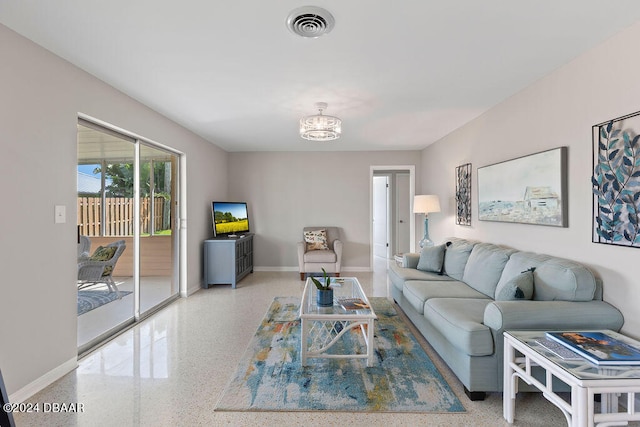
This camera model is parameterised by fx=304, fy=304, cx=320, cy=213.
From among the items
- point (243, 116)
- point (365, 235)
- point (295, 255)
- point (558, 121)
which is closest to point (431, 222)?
point (365, 235)

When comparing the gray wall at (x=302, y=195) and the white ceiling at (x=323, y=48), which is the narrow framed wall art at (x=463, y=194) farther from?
the gray wall at (x=302, y=195)

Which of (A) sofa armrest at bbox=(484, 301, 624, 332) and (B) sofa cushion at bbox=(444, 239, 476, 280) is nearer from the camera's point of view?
(A) sofa armrest at bbox=(484, 301, 624, 332)

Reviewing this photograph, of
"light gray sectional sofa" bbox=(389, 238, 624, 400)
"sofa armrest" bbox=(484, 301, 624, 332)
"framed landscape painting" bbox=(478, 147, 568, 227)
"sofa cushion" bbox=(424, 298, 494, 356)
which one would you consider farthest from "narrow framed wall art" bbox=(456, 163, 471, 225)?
"sofa armrest" bbox=(484, 301, 624, 332)

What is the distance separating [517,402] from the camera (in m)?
1.98

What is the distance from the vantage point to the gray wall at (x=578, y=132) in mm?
1891

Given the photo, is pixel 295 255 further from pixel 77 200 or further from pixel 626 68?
pixel 626 68

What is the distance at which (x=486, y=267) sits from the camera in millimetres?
2893

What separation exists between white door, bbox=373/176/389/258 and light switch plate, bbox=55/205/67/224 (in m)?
6.53

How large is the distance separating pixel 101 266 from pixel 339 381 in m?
2.44

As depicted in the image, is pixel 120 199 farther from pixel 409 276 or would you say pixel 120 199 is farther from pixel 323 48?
pixel 409 276

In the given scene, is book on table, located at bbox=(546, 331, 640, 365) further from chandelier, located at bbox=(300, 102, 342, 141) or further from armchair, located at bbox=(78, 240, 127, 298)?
armchair, located at bbox=(78, 240, 127, 298)

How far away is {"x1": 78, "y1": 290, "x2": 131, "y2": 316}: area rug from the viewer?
2642 mm

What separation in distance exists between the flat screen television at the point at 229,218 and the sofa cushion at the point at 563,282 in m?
4.25

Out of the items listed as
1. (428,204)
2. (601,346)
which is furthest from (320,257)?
(601,346)
